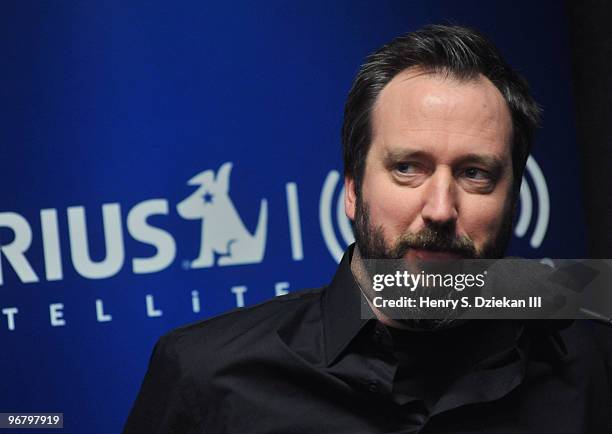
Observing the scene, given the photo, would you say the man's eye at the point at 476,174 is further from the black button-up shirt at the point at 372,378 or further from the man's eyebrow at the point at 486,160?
the black button-up shirt at the point at 372,378

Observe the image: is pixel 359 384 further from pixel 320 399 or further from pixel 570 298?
pixel 570 298

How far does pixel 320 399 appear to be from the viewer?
1402 millimetres

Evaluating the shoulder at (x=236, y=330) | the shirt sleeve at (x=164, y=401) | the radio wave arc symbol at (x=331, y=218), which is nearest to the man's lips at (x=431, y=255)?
the shoulder at (x=236, y=330)

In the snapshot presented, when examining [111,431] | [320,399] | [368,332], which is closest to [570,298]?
[368,332]

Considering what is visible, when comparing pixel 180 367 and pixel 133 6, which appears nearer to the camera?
pixel 180 367

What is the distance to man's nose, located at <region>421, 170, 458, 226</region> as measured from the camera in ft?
4.48

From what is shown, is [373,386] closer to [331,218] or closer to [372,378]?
[372,378]

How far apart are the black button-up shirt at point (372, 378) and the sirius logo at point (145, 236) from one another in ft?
1.39

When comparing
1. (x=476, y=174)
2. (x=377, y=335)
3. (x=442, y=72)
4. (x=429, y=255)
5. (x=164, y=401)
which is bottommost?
(x=164, y=401)

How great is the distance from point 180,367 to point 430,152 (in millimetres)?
525

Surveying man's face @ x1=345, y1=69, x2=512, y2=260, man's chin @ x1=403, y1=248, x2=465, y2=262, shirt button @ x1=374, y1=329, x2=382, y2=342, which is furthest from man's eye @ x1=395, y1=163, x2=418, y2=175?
shirt button @ x1=374, y1=329, x2=382, y2=342

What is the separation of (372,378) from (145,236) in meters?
0.73

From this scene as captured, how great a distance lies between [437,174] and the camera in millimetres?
1408

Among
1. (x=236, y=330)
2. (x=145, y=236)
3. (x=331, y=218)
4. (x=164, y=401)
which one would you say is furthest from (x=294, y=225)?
(x=164, y=401)
